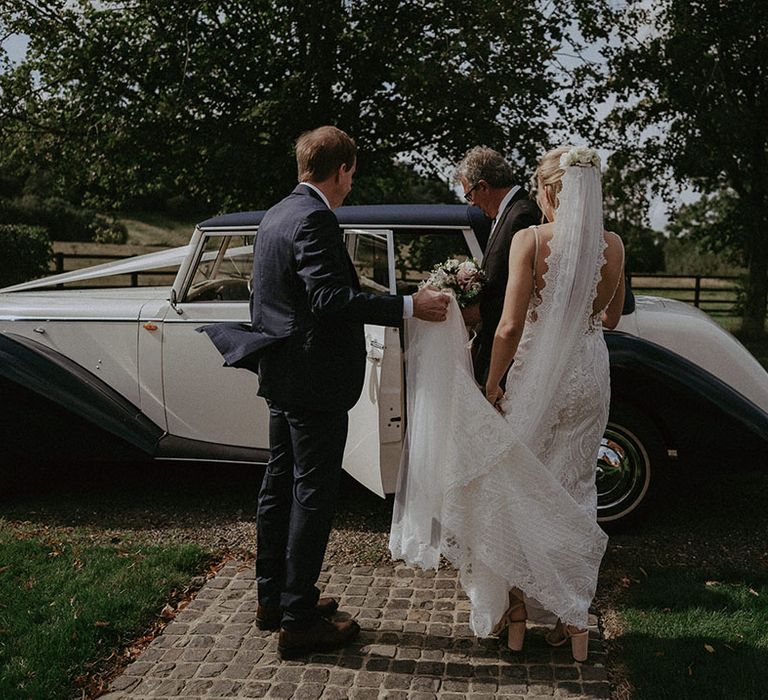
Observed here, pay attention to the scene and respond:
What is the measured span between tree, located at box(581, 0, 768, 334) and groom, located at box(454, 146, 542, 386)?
1046cm

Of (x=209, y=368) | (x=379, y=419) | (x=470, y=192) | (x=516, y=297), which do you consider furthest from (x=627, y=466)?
(x=209, y=368)

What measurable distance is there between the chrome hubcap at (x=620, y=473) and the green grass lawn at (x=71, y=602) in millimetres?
2297

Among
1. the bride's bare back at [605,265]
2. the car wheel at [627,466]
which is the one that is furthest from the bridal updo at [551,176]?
the car wheel at [627,466]

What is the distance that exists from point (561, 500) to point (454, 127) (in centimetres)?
1096

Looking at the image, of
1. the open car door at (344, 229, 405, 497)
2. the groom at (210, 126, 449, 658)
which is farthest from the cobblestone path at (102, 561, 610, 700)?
the open car door at (344, 229, 405, 497)

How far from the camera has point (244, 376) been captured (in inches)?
205

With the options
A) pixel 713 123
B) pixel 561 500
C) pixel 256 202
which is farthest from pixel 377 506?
pixel 713 123

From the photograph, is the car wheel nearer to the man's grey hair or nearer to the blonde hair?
the man's grey hair

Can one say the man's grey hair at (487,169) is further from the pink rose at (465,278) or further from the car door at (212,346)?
the car door at (212,346)

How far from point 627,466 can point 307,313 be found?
8.05ft

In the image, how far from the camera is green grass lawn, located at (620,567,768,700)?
3.35 meters

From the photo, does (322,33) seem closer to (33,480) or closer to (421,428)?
(33,480)

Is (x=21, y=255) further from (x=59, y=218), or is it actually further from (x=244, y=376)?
(x=244, y=376)

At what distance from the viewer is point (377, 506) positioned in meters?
5.59
